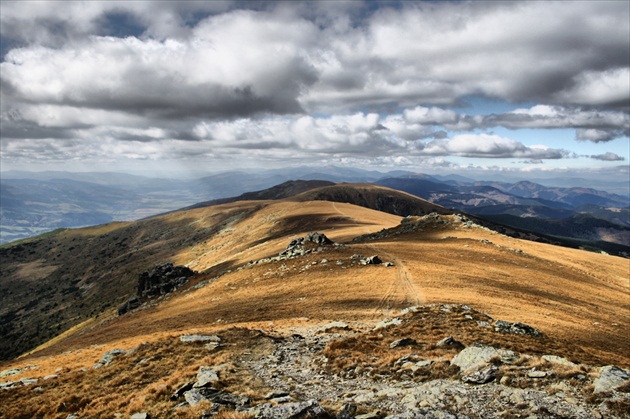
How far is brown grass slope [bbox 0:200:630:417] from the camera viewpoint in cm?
1969

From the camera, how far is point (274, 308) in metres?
35.4

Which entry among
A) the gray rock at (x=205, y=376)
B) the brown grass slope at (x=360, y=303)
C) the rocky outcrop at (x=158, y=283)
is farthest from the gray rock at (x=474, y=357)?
the rocky outcrop at (x=158, y=283)

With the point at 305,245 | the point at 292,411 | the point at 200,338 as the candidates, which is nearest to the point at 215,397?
the point at 292,411

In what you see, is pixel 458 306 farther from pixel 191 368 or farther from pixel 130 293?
pixel 130 293

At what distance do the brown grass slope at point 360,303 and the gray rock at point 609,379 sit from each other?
6.36 metres

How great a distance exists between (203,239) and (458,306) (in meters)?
142

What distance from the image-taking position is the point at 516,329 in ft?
77.8

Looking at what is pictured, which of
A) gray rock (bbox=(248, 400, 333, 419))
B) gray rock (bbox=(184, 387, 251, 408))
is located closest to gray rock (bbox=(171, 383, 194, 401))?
gray rock (bbox=(184, 387, 251, 408))

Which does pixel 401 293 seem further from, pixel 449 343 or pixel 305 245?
pixel 305 245

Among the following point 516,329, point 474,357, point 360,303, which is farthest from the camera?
point 360,303

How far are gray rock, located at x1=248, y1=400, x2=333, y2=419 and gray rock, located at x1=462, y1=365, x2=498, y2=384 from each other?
21.3 feet

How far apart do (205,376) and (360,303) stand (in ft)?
64.7

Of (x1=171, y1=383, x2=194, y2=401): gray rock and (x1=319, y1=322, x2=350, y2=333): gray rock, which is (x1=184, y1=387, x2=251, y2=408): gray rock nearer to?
(x1=171, y1=383, x2=194, y2=401): gray rock

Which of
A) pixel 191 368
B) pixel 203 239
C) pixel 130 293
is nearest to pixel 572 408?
pixel 191 368
